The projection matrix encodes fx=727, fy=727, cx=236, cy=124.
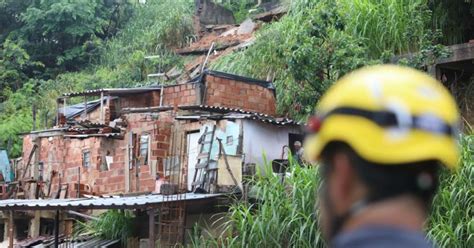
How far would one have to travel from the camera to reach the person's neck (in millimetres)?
1294

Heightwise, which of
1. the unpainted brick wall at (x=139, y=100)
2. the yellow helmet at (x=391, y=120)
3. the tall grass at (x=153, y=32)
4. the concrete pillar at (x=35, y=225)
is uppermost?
the tall grass at (x=153, y=32)

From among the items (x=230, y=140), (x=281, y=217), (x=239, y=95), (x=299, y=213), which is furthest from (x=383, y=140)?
(x=239, y=95)

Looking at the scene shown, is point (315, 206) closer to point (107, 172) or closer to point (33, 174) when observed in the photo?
point (107, 172)

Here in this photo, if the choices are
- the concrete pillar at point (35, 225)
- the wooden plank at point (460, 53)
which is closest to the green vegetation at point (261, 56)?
the wooden plank at point (460, 53)

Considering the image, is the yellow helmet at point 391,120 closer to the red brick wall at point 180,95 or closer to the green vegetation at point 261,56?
the green vegetation at point 261,56

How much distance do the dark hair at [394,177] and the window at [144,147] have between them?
1561 centimetres

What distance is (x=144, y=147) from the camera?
55.6 feet

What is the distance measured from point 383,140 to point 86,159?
1904 centimetres

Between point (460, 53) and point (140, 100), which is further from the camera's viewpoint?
point (140, 100)

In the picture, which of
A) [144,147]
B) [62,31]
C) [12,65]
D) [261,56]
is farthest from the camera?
[62,31]

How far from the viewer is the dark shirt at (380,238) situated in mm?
1259

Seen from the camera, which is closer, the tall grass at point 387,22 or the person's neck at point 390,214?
the person's neck at point 390,214

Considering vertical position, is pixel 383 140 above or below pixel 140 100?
below

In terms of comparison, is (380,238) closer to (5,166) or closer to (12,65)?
(5,166)
